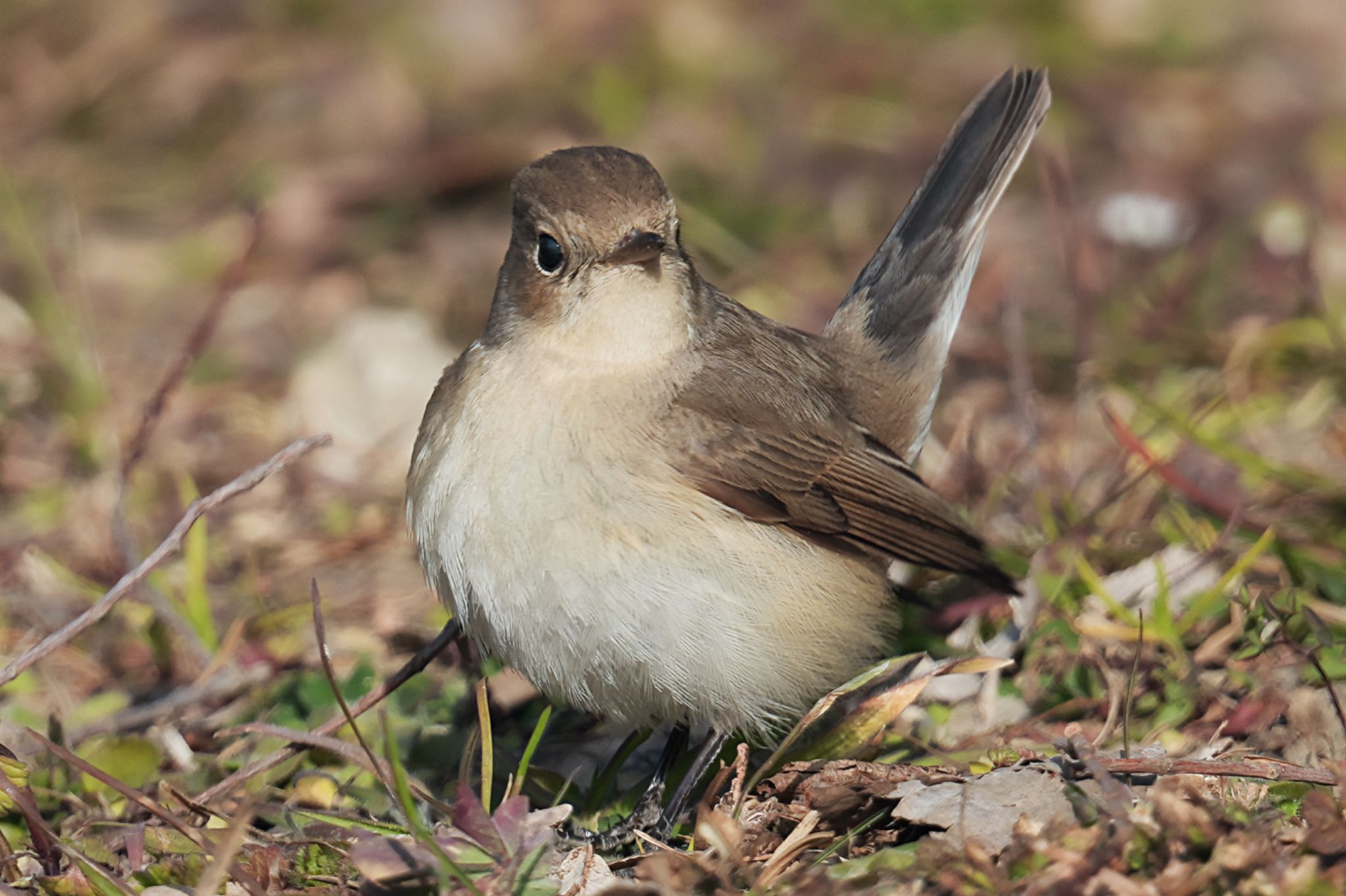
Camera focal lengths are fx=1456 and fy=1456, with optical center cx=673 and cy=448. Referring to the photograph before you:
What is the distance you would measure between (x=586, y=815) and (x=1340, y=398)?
3.60m

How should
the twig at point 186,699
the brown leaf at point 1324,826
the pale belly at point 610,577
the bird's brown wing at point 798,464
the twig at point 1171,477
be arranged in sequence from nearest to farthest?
the brown leaf at point 1324,826 → the pale belly at point 610,577 → the bird's brown wing at point 798,464 → the twig at point 186,699 → the twig at point 1171,477

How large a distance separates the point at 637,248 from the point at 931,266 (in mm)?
1717

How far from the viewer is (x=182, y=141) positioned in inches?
344

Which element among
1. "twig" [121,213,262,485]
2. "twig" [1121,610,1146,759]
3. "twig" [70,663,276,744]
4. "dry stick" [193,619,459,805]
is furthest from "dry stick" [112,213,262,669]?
"twig" [1121,610,1146,759]

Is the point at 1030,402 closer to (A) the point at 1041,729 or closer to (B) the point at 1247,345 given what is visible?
(B) the point at 1247,345

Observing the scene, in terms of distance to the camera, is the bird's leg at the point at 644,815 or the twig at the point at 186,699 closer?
the bird's leg at the point at 644,815

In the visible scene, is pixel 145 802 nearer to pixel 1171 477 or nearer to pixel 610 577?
pixel 610 577

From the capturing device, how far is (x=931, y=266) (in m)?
5.24

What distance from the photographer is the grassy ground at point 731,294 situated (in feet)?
11.7

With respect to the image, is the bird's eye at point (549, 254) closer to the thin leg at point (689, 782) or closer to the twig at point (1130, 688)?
the thin leg at point (689, 782)

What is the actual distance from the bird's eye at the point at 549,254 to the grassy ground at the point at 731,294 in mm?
1267

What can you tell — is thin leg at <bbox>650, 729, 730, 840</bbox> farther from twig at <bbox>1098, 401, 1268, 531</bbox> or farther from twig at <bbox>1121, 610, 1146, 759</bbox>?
twig at <bbox>1098, 401, 1268, 531</bbox>

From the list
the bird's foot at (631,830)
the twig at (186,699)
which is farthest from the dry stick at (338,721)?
the bird's foot at (631,830)

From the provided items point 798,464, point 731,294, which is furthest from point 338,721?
point 731,294
